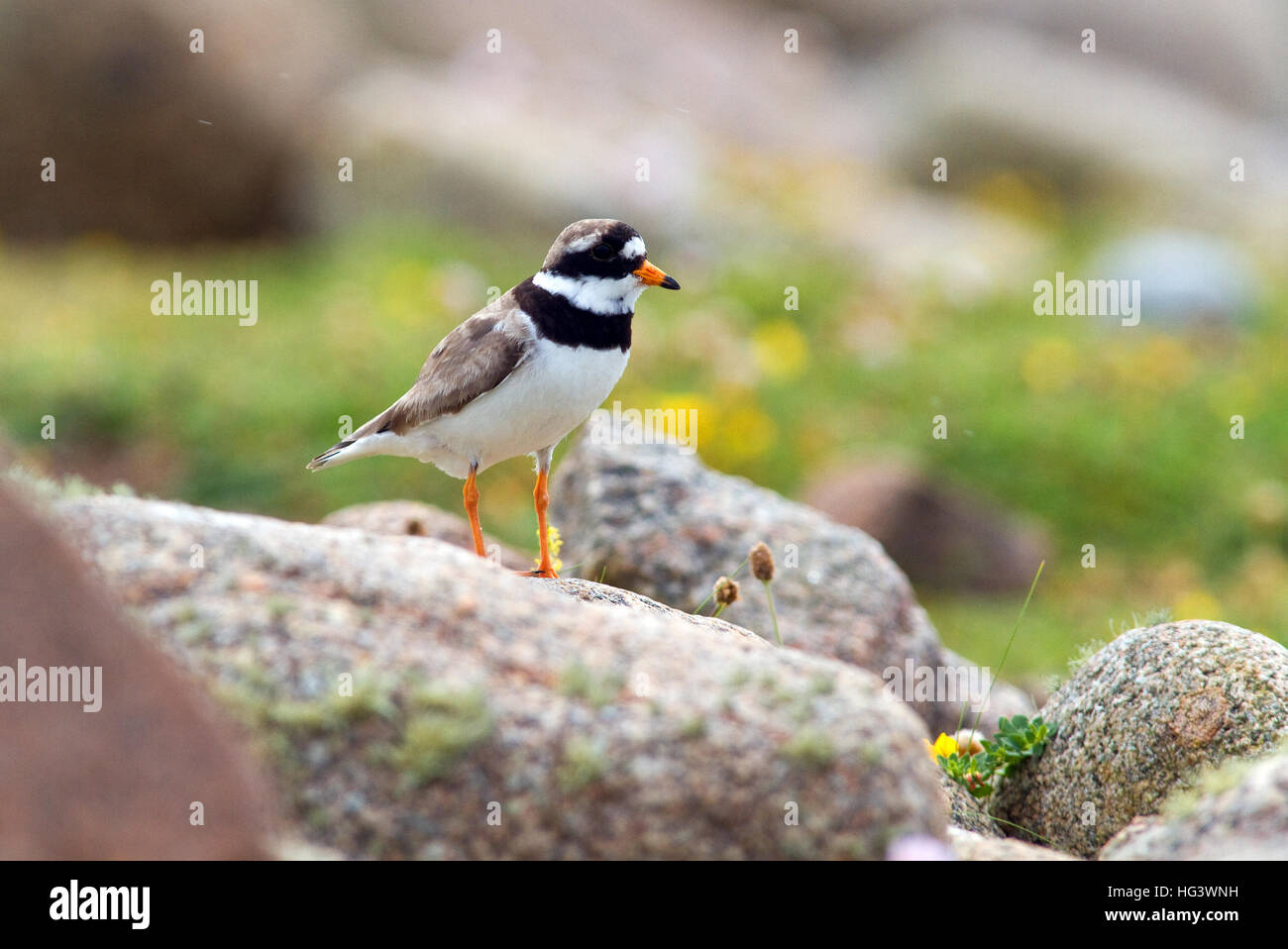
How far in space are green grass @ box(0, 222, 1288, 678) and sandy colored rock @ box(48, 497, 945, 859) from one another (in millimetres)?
4863

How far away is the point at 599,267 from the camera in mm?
5344

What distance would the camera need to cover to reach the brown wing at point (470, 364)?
531cm

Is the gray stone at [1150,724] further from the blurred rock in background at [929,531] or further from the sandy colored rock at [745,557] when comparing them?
the blurred rock in background at [929,531]

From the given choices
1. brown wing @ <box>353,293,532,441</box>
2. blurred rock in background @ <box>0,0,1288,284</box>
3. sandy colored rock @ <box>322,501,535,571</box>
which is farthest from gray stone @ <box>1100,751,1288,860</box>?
blurred rock in background @ <box>0,0,1288,284</box>

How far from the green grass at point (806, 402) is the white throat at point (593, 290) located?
3.47 metres

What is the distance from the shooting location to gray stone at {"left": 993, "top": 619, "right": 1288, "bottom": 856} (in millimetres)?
4309

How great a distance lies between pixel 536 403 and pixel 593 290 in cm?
50

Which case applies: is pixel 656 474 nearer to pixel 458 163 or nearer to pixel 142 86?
pixel 458 163

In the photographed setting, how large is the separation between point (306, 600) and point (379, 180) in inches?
445

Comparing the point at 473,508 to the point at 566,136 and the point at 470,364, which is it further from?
the point at 566,136

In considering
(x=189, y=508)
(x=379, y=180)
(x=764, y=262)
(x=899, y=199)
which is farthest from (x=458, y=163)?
(x=189, y=508)

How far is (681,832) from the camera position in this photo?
330cm

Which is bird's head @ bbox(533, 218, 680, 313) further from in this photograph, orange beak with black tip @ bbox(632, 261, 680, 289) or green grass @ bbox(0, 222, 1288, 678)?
green grass @ bbox(0, 222, 1288, 678)

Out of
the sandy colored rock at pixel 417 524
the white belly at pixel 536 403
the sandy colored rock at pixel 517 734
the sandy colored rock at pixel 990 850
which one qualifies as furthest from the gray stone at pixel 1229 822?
the sandy colored rock at pixel 417 524
